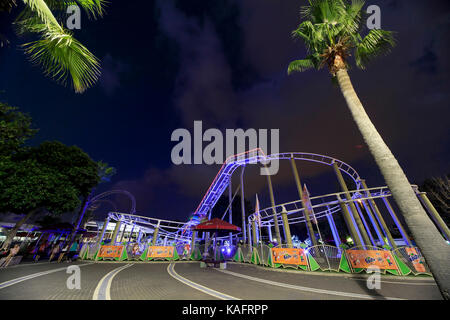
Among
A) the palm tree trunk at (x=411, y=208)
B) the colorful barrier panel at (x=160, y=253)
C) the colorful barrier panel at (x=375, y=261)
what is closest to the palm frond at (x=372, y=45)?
the palm tree trunk at (x=411, y=208)

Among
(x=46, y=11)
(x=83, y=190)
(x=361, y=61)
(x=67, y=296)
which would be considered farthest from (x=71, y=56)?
(x=83, y=190)

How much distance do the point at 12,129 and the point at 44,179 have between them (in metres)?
3.93

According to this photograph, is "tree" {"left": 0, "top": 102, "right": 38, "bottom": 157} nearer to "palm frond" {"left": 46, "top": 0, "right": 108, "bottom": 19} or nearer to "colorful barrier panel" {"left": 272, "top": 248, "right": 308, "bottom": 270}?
"palm frond" {"left": 46, "top": 0, "right": 108, "bottom": 19}

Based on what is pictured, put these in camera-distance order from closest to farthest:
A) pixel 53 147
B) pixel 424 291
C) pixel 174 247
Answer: pixel 424 291, pixel 53 147, pixel 174 247

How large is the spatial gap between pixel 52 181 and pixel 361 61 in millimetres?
20307

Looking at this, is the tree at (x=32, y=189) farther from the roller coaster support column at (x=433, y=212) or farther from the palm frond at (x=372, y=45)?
the roller coaster support column at (x=433, y=212)

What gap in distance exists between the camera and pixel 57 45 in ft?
11.8

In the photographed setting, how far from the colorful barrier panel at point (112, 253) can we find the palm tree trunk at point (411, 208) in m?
17.6

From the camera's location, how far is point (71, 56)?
3.85 m

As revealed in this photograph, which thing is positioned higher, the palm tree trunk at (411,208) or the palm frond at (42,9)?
the palm frond at (42,9)

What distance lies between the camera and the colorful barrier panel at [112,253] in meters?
13.9

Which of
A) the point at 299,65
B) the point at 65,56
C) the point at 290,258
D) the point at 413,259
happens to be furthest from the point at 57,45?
the point at 413,259
